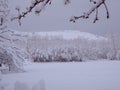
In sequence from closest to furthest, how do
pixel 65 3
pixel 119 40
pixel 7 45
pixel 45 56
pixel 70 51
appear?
pixel 65 3 < pixel 7 45 < pixel 45 56 < pixel 70 51 < pixel 119 40

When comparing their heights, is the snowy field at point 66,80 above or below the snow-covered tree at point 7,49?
below

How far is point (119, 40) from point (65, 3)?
107275 mm

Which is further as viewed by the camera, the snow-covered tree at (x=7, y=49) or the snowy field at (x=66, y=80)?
the snowy field at (x=66, y=80)

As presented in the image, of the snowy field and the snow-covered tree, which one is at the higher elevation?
the snow-covered tree

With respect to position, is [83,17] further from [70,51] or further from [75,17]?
[70,51]

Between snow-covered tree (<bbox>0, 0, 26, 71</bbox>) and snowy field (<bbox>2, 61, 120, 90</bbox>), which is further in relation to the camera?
snowy field (<bbox>2, 61, 120, 90</bbox>)

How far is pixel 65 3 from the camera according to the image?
268 cm

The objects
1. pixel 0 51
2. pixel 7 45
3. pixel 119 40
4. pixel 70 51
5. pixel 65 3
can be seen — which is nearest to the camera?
pixel 65 3

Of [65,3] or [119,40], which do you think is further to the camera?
[119,40]

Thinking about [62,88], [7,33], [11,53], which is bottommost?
[62,88]

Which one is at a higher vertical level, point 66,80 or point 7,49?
point 7,49

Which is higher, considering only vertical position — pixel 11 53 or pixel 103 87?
pixel 11 53

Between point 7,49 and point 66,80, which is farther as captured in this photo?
point 66,80

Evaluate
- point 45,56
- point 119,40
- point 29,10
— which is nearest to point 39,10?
point 29,10
